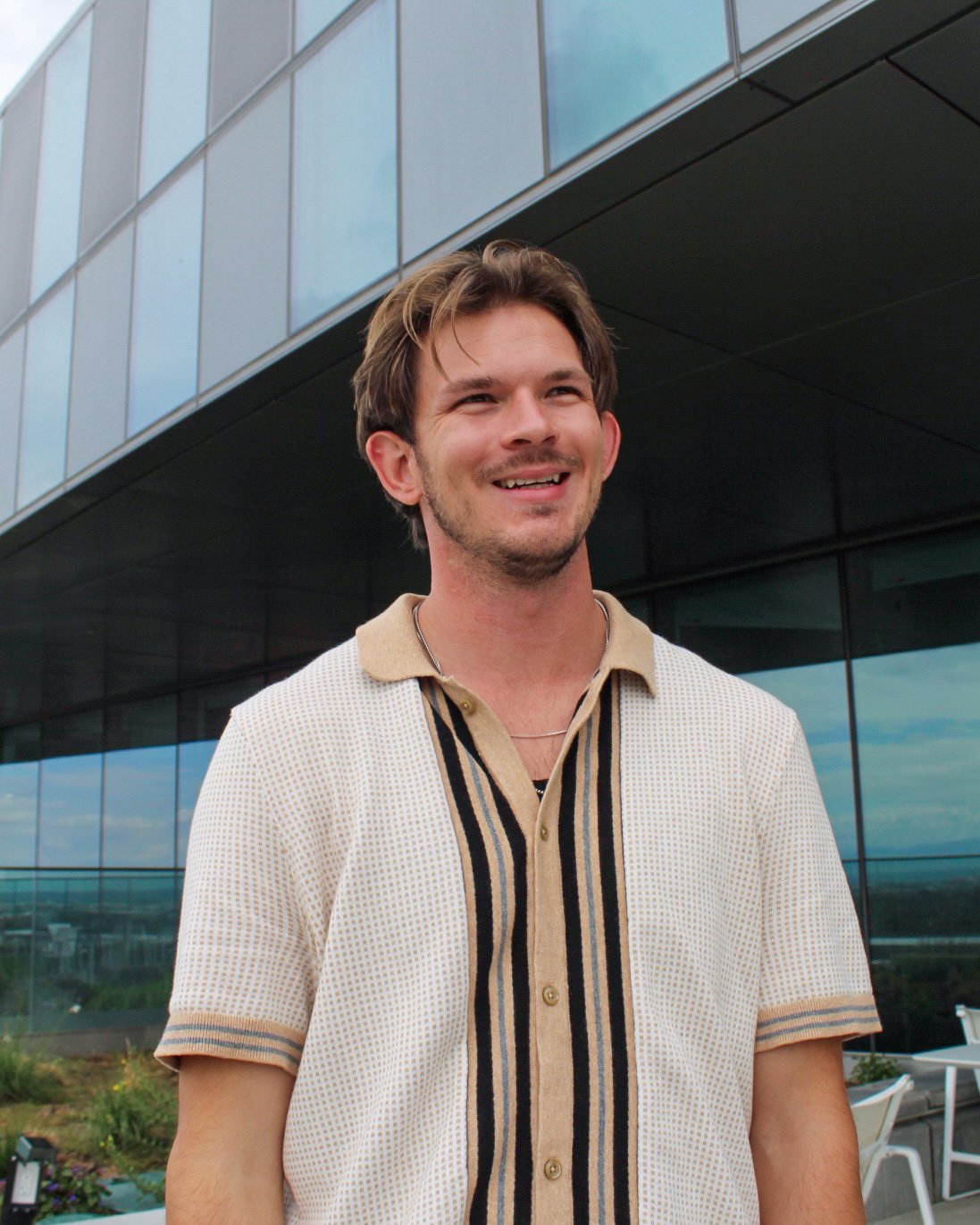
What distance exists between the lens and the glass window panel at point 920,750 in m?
8.37

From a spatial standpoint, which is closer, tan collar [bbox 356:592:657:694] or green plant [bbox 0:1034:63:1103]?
tan collar [bbox 356:592:657:694]

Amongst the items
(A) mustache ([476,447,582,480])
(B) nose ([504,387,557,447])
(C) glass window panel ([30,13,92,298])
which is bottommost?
(A) mustache ([476,447,582,480])

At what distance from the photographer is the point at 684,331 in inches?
234

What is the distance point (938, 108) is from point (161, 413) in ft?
16.6

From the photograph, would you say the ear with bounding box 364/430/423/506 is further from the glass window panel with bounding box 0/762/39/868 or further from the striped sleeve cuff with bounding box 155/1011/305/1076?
the glass window panel with bounding box 0/762/39/868

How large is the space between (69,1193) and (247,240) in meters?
5.55

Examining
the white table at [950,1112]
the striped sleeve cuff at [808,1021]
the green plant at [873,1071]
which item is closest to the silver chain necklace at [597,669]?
the striped sleeve cuff at [808,1021]

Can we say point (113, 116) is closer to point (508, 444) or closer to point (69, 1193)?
point (69, 1193)

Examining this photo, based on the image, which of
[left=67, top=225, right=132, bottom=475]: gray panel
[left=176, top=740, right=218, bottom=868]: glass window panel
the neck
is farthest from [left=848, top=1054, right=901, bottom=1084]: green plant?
[left=176, top=740, right=218, bottom=868]: glass window panel

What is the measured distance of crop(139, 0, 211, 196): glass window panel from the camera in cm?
829

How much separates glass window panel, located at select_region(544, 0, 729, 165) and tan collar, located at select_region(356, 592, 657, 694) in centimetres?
296

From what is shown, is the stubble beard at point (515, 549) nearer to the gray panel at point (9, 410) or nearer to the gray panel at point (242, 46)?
the gray panel at point (242, 46)

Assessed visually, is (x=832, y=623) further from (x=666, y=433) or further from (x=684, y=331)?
(x=684, y=331)

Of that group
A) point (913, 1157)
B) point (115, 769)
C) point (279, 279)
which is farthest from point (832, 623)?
point (115, 769)
